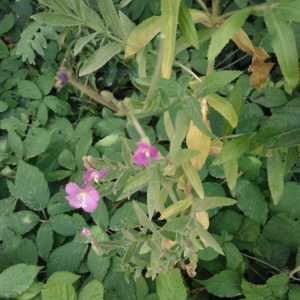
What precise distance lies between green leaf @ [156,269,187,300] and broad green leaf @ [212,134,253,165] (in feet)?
1.10

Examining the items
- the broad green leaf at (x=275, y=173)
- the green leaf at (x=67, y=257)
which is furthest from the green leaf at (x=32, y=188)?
the broad green leaf at (x=275, y=173)

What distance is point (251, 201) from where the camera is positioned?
4.12ft

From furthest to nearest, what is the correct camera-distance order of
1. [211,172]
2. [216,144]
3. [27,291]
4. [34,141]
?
[34,141] → [211,172] → [27,291] → [216,144]

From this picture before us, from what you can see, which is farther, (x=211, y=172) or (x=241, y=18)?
(x=211, y=172)

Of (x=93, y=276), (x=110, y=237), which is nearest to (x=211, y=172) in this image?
(x=110, y=237)

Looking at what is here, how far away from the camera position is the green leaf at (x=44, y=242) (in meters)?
1.24

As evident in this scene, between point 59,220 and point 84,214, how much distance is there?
A: 0.38 ft

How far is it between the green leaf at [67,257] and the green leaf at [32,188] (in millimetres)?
159

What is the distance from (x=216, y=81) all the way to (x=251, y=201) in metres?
0.59

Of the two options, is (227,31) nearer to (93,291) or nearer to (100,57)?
(100,57)

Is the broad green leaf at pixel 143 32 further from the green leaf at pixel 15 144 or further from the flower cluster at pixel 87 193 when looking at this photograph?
the green leaf at pixel 15 144

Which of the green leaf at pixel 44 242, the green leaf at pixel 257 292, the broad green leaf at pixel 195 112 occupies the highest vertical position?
the broad green leaf at pixel 195 112

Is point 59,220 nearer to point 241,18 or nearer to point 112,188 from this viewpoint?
point 112,188

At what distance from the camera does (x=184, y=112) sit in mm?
784
